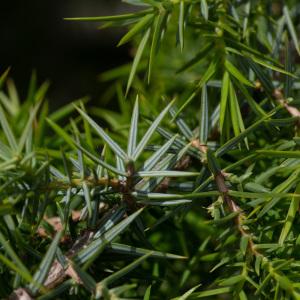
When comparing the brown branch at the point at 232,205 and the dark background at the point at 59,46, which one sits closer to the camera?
the brown branch at the point at 232,205

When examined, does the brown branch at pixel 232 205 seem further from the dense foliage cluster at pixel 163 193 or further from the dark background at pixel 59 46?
the dark background at pixel 59 46

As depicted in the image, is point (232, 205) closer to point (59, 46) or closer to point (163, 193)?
point (163, 193)

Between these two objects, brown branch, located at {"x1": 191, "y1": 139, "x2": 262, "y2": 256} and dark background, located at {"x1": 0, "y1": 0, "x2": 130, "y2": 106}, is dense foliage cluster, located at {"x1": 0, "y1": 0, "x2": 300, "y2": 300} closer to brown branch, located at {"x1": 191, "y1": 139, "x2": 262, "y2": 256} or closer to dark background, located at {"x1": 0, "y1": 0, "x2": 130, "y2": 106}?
brown branch, located at {"x1": 191, "y1": 139, "x2": 262, "y2": 256}

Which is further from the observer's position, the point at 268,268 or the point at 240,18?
the point at 240,18

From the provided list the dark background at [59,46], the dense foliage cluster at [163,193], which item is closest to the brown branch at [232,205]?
the dense foliage cluster at [163,193]

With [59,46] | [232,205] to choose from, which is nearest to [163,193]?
[232,205]

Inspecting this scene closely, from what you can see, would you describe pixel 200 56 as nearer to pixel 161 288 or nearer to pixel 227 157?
pixel 227 157

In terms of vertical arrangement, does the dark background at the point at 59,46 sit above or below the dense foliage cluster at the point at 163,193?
below

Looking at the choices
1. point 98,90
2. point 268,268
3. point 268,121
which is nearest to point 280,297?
point 268,268
